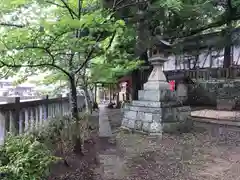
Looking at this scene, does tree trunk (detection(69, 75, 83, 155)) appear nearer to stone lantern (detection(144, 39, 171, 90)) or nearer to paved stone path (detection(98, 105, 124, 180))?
paved stone path (detection(98, 105, 124, 180))

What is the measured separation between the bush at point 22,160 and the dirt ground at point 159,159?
81cm

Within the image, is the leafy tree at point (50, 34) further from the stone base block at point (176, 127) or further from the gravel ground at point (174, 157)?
the stone base block at point (176, 127)

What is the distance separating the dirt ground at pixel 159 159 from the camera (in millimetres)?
3715

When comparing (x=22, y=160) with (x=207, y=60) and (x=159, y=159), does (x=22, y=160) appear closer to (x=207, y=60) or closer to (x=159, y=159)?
(x=159, y=159)

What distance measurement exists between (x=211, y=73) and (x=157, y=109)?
9.51m

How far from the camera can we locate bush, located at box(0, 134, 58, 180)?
7.85 ft

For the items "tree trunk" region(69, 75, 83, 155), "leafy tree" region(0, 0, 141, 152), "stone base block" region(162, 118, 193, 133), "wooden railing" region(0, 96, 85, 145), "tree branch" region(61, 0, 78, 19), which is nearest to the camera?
"leafy tree" region(0, 0, 141, 152)

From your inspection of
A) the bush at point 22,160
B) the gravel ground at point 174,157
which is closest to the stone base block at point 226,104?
the gravel ground at point 174,157

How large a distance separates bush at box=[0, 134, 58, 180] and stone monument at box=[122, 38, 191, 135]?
482 cm

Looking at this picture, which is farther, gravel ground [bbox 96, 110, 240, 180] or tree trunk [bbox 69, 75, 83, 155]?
tree trunk [bbox 69, 75, 83, 155]

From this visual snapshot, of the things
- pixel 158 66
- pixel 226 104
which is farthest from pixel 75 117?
pixel 226 104

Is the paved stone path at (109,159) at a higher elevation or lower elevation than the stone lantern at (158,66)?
lower

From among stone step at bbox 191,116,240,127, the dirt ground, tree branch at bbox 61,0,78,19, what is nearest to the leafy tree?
tree branch at bbox 61,0,78,19

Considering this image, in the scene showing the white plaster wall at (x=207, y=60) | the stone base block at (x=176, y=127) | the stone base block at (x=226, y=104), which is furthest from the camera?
the white plaster wall at (x=207, y=60)
